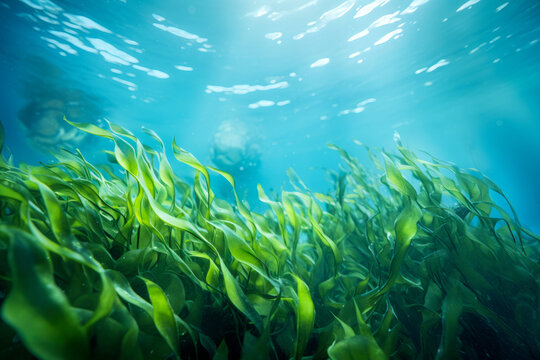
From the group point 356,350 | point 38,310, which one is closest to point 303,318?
point 356,350

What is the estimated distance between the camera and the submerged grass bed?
0.58 metres

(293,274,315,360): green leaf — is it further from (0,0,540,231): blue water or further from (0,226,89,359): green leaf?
(0,0,540,231): blue water

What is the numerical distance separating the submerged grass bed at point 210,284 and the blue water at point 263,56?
1984 millimetres

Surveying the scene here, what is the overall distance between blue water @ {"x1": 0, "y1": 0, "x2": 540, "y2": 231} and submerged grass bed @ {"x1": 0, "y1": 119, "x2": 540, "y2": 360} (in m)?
1.98

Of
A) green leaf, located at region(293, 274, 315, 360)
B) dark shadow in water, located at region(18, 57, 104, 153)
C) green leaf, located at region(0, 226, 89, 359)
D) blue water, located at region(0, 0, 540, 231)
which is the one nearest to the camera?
green leaf, located at region(0, 226, 89, 359)

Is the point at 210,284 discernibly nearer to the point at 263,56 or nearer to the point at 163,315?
the point at 163,315

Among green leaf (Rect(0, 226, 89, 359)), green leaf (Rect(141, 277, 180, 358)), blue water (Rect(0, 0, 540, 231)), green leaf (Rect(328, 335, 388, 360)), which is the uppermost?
blue water (Rect(0, 0, 540, 231))

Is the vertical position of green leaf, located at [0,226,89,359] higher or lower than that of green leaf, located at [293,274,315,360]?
higher

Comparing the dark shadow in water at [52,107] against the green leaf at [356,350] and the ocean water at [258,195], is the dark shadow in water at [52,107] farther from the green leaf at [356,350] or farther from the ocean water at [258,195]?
the green leaf at [356,350]

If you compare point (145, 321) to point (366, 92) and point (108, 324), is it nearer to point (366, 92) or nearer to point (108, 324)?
point (108, 324)

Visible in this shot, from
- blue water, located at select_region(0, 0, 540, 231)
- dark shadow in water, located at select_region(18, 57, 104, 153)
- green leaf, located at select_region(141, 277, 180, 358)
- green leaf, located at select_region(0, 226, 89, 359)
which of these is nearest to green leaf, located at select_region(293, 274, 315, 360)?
green leaf, located at select_region(141, 277, 180, 358)

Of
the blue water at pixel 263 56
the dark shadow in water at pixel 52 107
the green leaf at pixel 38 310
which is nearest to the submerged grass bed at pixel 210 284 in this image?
the green leaf at pixel 38 310

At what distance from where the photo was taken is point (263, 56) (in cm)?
1159

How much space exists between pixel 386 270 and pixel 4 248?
196 centimetres
